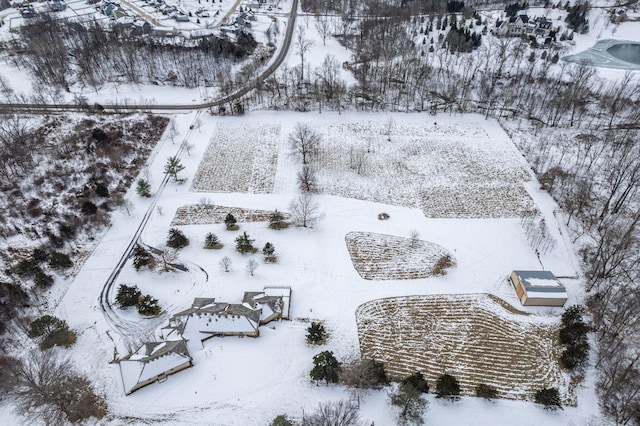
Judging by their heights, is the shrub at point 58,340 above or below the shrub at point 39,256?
below

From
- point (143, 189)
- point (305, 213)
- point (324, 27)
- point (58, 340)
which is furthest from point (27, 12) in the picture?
point (58, 340)

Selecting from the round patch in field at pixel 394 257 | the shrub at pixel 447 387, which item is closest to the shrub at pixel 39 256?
the round patch in field at pixel 394 257

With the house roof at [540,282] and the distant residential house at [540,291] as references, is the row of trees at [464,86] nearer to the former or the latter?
the house roof at [540,282]

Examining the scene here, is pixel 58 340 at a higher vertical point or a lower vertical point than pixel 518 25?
lower

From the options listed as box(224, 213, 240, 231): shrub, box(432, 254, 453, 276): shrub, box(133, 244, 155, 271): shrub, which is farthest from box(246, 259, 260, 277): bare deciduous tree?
box(432, 254, 453, 276): shrub

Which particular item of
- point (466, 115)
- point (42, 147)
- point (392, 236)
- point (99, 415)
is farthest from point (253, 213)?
point (466, 115)

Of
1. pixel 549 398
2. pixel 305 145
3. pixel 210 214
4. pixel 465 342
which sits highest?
pixel 305 145

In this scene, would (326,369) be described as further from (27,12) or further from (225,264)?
(27,12)
